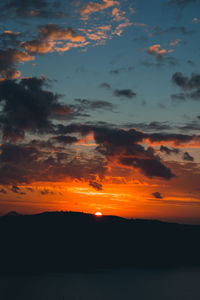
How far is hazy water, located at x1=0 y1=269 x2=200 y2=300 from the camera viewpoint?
129 meters

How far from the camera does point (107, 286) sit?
15312cm

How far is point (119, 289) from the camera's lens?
14688cm

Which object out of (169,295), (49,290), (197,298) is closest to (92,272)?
(49,290)

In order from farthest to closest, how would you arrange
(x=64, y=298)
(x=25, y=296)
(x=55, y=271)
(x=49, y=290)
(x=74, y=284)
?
(x=55, y=271) < (x=74, y=284) < (x=49, y=290) < (x=25, y=296) < (x=64, y=298)

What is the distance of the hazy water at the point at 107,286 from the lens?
129 meters

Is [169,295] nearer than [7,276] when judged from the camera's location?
Yes

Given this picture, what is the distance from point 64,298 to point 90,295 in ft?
52.9

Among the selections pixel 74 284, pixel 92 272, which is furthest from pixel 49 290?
pixel 92 272

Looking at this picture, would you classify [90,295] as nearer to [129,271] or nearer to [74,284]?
[74,284]

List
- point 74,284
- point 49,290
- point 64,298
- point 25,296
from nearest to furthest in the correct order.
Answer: point 64,298, point 25,296, point 49,290, point 74,284

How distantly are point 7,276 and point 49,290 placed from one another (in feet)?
138

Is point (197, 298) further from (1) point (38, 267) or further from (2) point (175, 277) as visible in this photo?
(1) point (38, 267)

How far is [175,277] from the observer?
177750mm

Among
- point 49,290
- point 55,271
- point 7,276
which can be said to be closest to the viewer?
point 49,290
